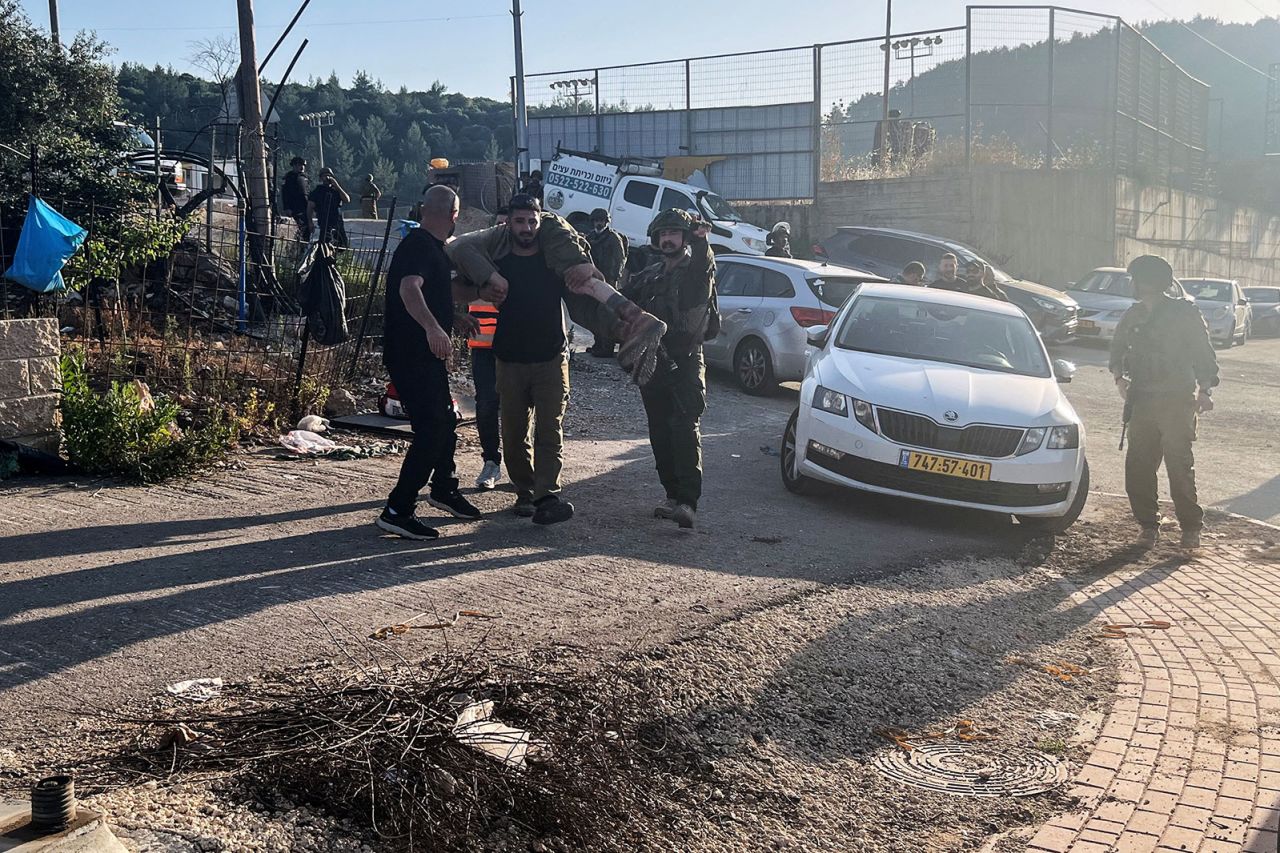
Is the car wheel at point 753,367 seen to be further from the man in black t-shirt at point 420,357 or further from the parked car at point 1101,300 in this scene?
the parked car at point 1101,300

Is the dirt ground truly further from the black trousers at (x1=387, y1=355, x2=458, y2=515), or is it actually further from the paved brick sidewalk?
the black trousers at (x1=387, y1=355, x2=458, y2=515)

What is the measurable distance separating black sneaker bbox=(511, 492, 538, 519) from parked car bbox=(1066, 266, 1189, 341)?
18.1 meters

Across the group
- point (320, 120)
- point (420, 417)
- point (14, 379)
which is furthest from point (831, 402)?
point (320, 120)

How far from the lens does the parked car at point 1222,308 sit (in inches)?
1059

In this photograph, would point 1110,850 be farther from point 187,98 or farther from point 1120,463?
point 187,98

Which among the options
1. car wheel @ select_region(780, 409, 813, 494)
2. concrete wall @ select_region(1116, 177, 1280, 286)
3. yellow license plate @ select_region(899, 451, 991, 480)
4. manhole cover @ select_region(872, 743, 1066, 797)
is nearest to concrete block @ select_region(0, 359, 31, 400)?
car wheel @ select_region(780, 409, 813, 494)

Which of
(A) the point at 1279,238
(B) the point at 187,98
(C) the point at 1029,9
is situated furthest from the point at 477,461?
(A) the point at 1279,238

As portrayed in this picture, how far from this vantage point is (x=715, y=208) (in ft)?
84.5

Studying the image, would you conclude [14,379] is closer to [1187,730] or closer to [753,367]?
[1187,730]

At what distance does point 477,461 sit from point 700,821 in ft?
19.3

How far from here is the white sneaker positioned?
8.37 metres

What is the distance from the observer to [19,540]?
6305 mm

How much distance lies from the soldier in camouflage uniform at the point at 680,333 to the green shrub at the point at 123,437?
305cm

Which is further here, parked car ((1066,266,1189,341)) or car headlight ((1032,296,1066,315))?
parked car ((1066,266,1189,341))
